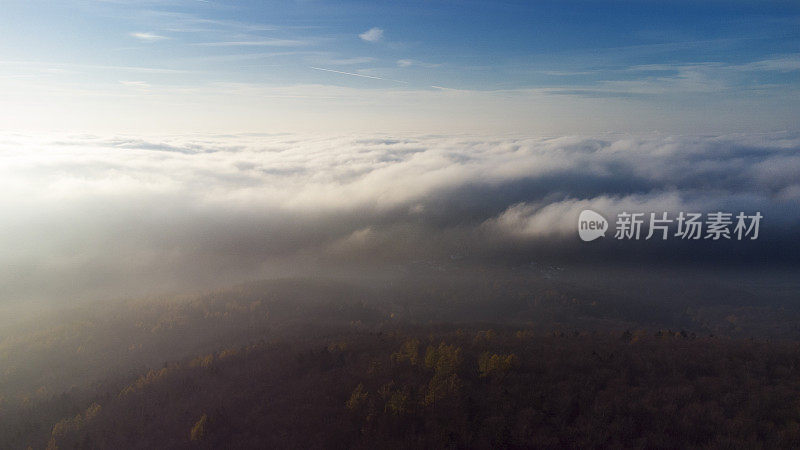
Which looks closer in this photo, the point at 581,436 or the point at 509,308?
the point at 581,436

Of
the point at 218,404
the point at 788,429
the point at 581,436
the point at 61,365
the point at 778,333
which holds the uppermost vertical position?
the point at 788,429

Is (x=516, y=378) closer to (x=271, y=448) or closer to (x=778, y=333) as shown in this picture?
(x=271, y=448)

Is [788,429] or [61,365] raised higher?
[788,429]

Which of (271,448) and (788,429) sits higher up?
(788,429)

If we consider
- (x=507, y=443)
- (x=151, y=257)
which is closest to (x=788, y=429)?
(x=507, y=443)

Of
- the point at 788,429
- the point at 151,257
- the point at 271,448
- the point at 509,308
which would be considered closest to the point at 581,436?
the point at 788,429

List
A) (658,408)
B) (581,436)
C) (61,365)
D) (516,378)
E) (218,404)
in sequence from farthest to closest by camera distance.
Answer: (61,365) < (218,404) < (516,378) < (658,408) < (581,436)

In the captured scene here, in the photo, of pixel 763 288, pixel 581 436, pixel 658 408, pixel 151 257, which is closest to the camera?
pixel 581 436

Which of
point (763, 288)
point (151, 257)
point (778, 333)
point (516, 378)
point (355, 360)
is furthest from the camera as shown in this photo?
point (151, 257)

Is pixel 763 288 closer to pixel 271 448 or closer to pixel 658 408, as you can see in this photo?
pixel 658 408
